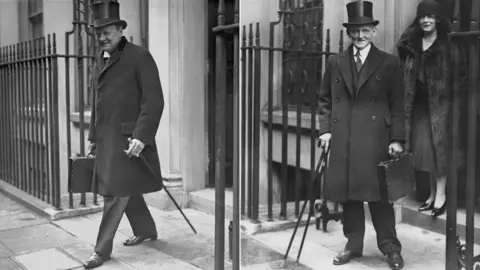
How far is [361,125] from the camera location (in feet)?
8.40

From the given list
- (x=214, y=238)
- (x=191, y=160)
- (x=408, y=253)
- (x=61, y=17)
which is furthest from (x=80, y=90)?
(x=408, y=253)

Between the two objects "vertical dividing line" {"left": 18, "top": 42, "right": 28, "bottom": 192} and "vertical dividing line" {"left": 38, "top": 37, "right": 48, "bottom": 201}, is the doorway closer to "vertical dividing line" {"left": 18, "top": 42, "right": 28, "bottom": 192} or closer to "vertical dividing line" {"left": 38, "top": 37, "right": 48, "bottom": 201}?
"vertical dividing line" {"left": 38, "top": 37, "right": 48, "bottom": 201}

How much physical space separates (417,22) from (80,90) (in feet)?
6.80

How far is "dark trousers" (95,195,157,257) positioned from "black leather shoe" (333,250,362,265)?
3.69ft

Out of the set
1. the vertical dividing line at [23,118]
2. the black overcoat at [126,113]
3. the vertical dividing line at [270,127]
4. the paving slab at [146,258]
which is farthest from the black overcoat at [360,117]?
the vertical dividing line at [23,118]

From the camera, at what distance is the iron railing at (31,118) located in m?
3.87

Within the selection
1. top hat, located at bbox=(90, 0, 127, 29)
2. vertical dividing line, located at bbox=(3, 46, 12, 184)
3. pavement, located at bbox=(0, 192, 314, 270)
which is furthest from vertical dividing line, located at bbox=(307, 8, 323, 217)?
vertical dividing line, located at bbox=(3, 46, 12, 184)

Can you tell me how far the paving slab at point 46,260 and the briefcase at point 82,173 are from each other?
0.50 metres

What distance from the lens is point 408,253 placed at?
2508mm

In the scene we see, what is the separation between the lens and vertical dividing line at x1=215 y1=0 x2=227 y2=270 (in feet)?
9.91

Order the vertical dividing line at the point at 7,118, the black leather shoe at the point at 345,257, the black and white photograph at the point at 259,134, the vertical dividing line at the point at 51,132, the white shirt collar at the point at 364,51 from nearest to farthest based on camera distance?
the black and white photograph at the point at 259,134, the white shirt collar at the point at 364,51, the black leather shoe at the point at 345,257, the vertical dividing line at the point at 51,132, the vertical dividing line at the point at 7,118

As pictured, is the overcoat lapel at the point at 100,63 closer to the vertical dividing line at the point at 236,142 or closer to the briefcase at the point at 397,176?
the vertical dividing line at the point at 236,142

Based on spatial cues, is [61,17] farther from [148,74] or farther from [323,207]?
[323,207]

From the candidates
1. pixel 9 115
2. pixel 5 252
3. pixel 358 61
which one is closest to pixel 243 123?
pixel 358 61
